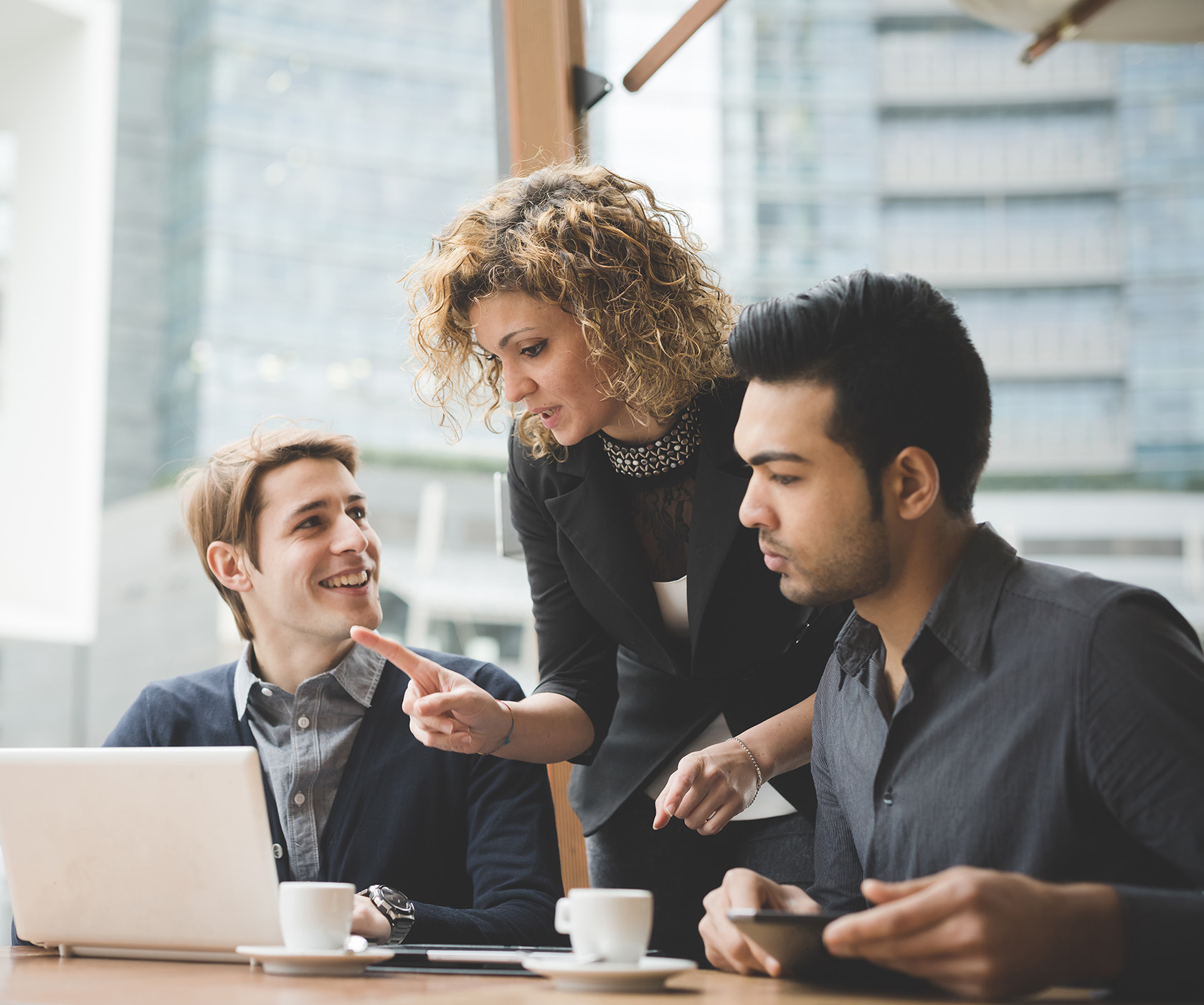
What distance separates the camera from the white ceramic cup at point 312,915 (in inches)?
42.6

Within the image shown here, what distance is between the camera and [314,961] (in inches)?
41.4

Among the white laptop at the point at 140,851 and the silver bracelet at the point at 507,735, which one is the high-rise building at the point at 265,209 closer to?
the silver bracelet at the point at 507,735

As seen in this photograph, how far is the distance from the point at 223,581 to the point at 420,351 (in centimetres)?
51

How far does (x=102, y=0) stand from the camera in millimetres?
5223

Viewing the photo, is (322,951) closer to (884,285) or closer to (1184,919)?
(1184,919)

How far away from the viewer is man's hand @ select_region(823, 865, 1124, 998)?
806 mm

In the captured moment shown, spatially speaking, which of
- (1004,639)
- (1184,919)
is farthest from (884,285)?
(1184,919)

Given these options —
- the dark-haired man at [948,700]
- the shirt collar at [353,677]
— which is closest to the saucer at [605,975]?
the dark-haired man at [948,700]

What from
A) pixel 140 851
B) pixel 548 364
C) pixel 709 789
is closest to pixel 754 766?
pixel 709 789

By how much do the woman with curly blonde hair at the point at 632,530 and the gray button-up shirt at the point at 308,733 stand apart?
28 centimetres

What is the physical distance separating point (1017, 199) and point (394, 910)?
26.0 ft

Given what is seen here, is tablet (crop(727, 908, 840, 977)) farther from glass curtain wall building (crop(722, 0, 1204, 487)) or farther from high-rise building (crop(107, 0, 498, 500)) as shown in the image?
glass curtain wall building (crop(722, 0, 1204, 487))

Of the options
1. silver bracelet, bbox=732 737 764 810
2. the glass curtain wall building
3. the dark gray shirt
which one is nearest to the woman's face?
silver bracelet, bbox=732 737 764 810

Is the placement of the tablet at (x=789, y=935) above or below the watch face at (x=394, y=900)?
above
